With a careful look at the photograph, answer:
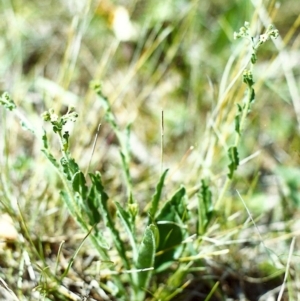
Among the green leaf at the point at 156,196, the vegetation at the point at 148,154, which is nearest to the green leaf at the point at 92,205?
the vegetation at the point at 148,154

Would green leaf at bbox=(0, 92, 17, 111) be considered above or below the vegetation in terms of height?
above

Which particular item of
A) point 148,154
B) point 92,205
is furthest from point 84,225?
point 148,154

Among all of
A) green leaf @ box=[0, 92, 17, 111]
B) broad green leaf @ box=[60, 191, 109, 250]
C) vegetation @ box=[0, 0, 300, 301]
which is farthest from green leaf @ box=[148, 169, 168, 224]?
green leaf @ box=[0, 92, 17, 111]

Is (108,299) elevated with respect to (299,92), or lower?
lower

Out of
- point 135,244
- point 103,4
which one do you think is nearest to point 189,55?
point 103,4

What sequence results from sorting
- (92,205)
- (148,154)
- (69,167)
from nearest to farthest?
(69,167), (92,205), (148,154)

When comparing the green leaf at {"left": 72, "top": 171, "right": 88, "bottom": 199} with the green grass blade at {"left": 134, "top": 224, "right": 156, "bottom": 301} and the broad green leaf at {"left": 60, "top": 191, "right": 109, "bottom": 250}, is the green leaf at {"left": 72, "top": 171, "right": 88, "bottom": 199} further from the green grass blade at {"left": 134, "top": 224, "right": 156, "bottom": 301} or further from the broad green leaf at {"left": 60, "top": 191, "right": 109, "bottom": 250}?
the green grass blade at {"left": 134, "top": 224, "right": 156, "bottom": 301}

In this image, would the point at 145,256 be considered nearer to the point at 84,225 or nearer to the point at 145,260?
the point at 145,260

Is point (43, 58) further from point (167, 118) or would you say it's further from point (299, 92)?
point (299, 92)
